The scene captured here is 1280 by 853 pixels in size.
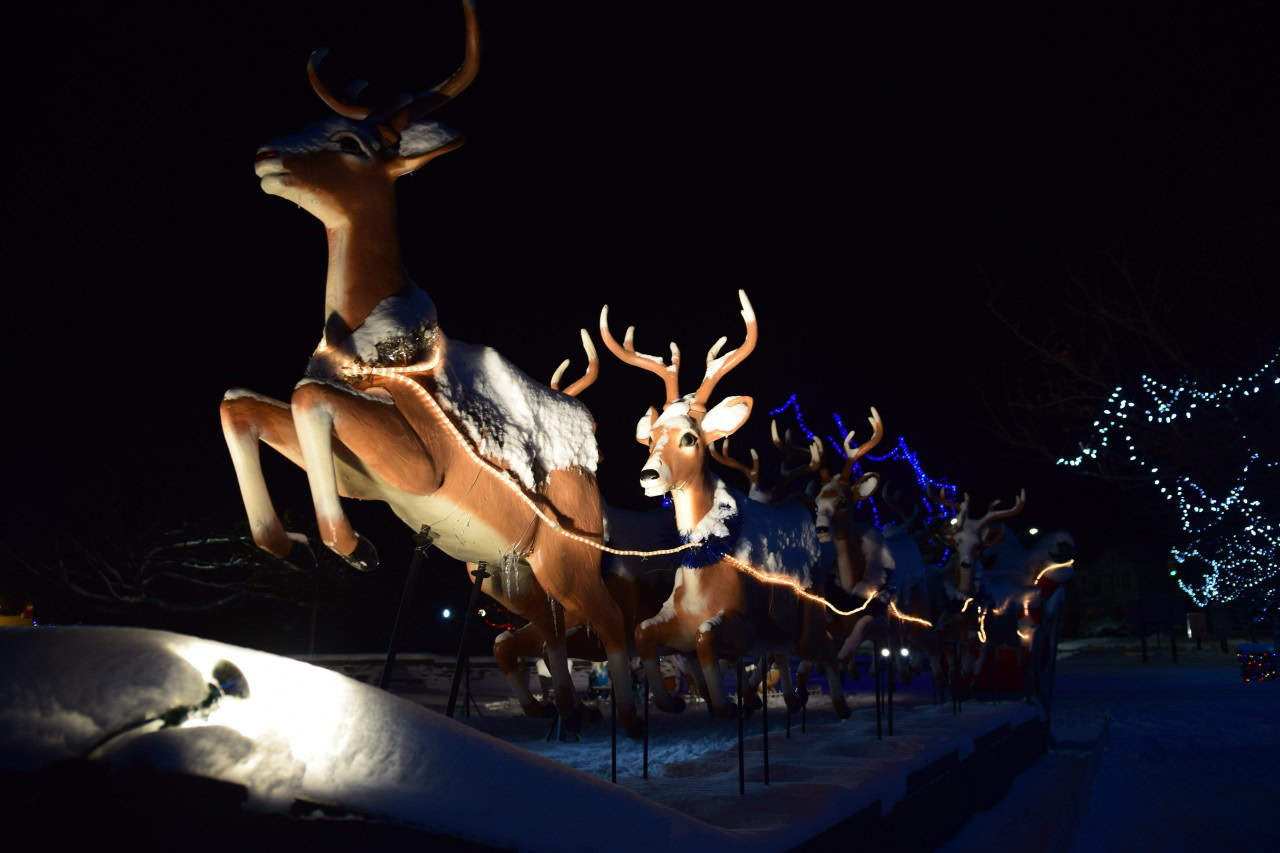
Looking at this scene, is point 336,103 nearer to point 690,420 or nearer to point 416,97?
point 416,97

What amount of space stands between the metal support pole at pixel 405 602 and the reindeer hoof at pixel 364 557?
146mm

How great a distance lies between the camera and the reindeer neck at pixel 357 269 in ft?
12.8

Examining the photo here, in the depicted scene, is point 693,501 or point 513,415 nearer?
point 513,415

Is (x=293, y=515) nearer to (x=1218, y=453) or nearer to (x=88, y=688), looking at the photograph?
(x=88, y=688)

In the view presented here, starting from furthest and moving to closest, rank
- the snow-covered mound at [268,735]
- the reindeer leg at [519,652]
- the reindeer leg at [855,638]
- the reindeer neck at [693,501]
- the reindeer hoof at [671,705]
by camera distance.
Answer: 1. the reindeer leg at [855,638]
2. the reindeer hoof at [671,705]
3. the reindeer neck at [693,501]
4. the reindeer leg at [519,652]
5. the snow-covered mound at [268,735]

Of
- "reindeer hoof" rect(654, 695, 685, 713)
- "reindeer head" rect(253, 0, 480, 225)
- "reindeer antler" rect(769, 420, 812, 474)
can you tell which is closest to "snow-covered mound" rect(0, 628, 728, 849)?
"reindeer head" rect(253, 0, 480, 225)

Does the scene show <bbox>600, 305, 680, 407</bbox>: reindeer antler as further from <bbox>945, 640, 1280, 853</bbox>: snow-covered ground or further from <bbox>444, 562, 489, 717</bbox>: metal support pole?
<bbox>945, 640, 1280, 853</bbox>: snow-covered ground

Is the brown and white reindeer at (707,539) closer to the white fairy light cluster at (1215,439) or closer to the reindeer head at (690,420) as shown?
the reindeer head at (690,420)

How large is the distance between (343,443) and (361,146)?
1142 millimetres

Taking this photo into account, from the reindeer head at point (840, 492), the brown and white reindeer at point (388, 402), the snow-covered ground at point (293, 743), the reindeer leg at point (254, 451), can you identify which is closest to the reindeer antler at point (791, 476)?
the reindeer head at point (840, 492)

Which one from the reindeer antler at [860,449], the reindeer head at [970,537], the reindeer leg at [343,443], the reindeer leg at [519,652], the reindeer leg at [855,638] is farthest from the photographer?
the reindeer head at [970,537]

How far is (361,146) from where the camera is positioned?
12.5 ft

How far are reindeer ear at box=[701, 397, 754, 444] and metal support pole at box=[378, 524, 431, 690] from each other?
2.27 meters

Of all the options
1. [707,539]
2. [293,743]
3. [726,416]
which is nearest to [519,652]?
[707,539]
